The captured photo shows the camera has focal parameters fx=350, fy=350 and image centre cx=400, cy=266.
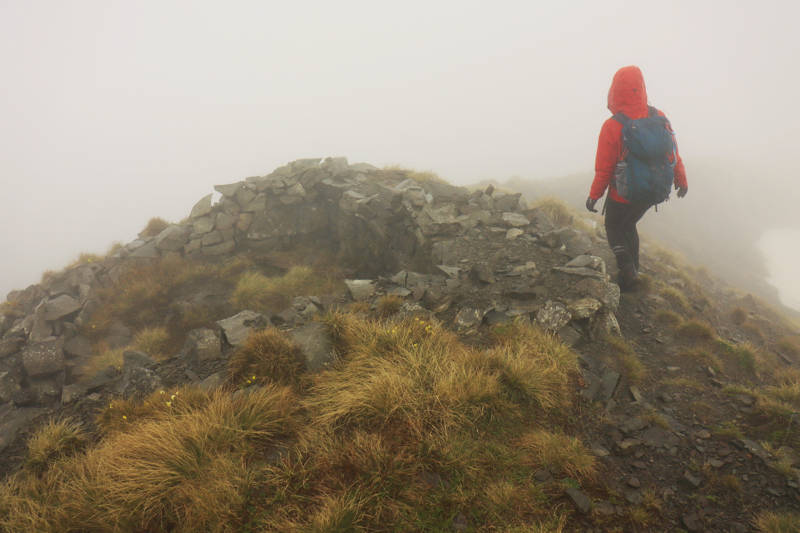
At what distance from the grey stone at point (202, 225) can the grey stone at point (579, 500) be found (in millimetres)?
13077

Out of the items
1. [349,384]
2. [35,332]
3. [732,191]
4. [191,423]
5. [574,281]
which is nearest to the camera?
[191,423]

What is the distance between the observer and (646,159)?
5.96 m

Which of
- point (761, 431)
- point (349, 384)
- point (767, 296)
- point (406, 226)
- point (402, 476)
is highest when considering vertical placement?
point (406, 226)

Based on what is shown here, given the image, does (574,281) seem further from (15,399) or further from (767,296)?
(767,296)

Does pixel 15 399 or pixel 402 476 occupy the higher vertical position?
pixel 402 476

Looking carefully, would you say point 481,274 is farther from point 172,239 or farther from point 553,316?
point 172,239

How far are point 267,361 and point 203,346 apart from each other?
1997mm

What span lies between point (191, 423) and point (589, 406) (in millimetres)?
4823

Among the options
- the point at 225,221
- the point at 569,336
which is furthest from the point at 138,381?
the point at 225,221

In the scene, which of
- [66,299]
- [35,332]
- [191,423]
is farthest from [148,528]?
[66,299]

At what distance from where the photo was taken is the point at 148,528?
312 cm

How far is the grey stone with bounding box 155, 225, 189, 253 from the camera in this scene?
40.3 ft

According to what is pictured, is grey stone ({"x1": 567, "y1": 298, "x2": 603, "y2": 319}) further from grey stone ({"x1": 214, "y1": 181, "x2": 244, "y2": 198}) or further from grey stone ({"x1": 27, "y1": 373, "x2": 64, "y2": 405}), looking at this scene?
grey stone ({"x1": 214, "y1": 181, "x2": 244, "y2": 198})

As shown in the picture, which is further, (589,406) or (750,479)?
(589,406)
